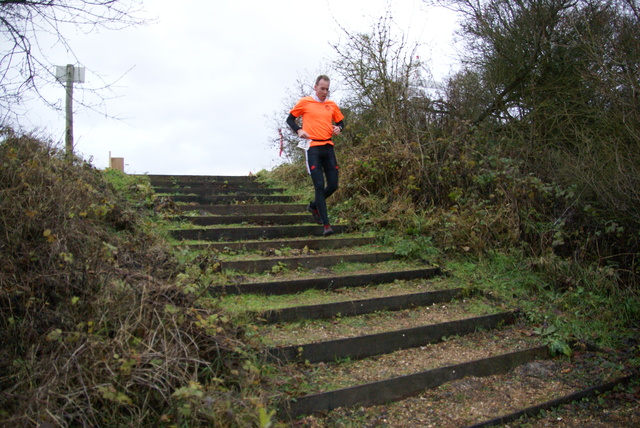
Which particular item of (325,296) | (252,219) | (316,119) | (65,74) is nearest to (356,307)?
(325,296)

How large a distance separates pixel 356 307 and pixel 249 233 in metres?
2.31

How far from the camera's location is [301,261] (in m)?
5.84

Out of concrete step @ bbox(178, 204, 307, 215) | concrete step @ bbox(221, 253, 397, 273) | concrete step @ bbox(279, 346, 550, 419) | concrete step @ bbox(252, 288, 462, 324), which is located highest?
concrete step @ bbox(178, 204, 307, 215)

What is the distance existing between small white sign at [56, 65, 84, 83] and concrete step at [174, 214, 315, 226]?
2285 millimetres

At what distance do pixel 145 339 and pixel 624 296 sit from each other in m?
5.19

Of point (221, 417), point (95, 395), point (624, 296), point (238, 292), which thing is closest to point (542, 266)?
point (624, 296)

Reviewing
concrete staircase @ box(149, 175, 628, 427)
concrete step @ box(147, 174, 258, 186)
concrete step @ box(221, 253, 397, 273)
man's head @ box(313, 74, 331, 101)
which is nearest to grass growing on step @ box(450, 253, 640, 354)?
concrete staircase @ box(149, 175, 628, 427)

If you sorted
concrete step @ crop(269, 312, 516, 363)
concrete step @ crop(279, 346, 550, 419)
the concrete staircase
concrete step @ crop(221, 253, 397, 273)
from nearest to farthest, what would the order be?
concrete step @ crop(279, 346, 550, 419) → the concrete staircase → concrete step @ crop(269, 312, 516, 363) → concrete step @ crop(221, 253, 397, 273)

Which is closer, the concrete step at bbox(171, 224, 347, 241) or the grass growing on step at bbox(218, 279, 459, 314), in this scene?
the grass growing on step at bbox(218, 279, 459, 314)

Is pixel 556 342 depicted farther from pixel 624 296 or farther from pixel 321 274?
pixel 321 274

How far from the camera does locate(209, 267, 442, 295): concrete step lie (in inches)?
193

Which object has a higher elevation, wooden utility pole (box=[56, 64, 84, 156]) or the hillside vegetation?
wooden utility pole (box=[56, 64, 84, 156])

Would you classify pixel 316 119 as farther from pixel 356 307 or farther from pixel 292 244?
pixel 356 307

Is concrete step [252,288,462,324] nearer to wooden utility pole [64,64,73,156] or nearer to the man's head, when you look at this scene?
the man's head
